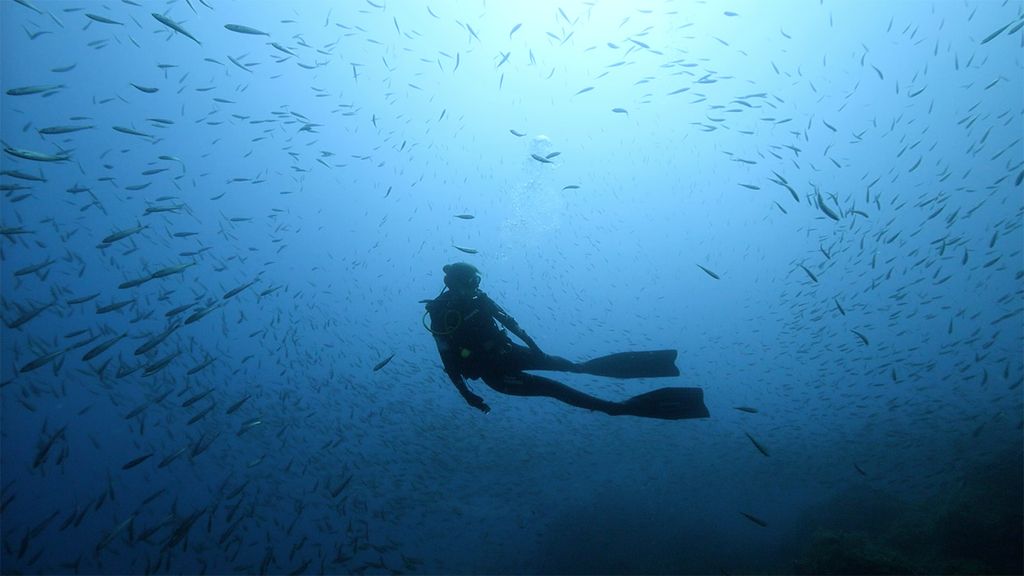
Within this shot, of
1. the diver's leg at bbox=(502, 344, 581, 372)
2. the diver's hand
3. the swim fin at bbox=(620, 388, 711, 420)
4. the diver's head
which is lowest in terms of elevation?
the diver's hand

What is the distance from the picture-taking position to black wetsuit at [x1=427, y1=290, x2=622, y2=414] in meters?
6.11

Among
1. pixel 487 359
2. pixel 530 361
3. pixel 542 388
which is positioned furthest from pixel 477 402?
pixel 530 361

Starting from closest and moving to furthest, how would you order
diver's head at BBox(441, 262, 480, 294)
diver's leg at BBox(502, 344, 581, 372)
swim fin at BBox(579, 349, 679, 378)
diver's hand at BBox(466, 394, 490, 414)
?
1. diver's hand at BBox(466, 394, 490, 414)
2. diver's head at BBox(441, 262, 480, 294)
3. diver's leg at BBox(502, 344, 581, 372)
4. swim fin at BBox(579, 349, 679, 378)

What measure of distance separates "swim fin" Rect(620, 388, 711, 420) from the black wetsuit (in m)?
0.24

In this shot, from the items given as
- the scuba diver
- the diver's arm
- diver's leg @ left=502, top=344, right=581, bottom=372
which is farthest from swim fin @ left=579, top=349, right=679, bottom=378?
the diver's arm

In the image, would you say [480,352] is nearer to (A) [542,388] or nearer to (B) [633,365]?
(A) [542,388]

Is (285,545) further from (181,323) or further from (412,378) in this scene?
(181,323)

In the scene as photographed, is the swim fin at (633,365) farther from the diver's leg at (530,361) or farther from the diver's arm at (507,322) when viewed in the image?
the diver's arm at (507,322)

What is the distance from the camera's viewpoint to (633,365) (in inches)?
293

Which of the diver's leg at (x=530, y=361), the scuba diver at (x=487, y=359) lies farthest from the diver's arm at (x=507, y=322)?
the diver's leg at (x=530, y=361)

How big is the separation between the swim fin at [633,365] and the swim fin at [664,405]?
1.03 meters

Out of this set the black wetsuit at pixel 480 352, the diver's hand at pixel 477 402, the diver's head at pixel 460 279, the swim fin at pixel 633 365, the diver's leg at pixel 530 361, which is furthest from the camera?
the swim fin at pixel 633 365

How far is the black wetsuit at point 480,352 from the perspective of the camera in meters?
6.11

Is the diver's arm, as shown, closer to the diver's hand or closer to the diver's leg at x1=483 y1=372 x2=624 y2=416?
the diver's leg at x1=483 y1=372 x2=624 y2=416
